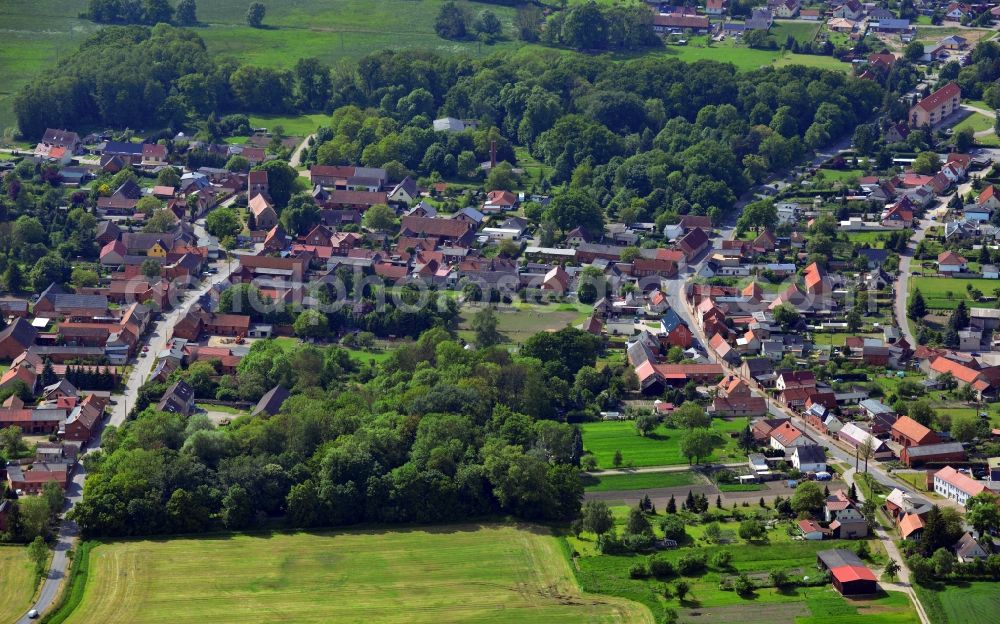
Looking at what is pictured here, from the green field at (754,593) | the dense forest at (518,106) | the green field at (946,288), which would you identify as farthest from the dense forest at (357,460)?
the dense forest at (518,106)

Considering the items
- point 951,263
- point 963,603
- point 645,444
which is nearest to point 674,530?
point 645,444

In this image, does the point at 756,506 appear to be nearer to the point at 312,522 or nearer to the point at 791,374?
the point at 791,374

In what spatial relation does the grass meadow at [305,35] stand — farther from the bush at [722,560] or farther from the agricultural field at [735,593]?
the bush at [722,560]

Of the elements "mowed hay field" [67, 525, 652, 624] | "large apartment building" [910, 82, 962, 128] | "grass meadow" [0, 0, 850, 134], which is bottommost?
"mowed hay field" [67, 525, 652, 624]

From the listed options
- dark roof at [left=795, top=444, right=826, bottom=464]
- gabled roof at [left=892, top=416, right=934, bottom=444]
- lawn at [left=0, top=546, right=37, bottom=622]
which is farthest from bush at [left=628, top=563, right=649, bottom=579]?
lawn at [left=0, top=546, right=37, bottom=622]

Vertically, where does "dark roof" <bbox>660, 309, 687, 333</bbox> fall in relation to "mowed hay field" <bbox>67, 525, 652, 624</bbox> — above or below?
above

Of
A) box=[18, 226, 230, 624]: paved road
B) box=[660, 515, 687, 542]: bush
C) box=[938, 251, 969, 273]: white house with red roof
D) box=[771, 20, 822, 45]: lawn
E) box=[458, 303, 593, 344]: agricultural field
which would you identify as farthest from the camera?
box=[771, 20, 822, 45]: lawn

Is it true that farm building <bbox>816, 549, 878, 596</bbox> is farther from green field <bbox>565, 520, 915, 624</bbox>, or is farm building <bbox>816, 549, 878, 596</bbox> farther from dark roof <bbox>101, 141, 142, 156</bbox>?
dark roof <bbox>101, 141, 142, 156</bbox>
